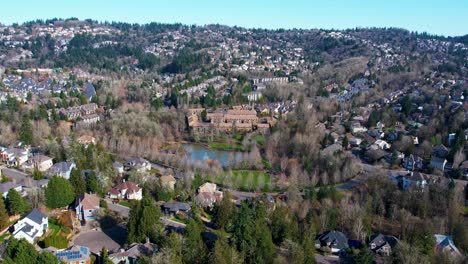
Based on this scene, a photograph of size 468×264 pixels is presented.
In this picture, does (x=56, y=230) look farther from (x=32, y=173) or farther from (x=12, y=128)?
(x=12, y=128)

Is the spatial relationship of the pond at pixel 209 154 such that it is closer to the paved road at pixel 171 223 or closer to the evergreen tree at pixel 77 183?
the paved road at pixel 171 223

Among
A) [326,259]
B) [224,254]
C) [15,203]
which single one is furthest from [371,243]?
[15,203]

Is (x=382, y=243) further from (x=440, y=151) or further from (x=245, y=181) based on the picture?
(x=440, y=151)

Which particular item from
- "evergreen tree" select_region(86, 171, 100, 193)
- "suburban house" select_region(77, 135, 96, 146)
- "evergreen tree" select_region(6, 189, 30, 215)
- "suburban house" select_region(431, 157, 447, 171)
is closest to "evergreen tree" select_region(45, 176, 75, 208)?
"evergreen tree" select_region(6, 189, 30, 215)

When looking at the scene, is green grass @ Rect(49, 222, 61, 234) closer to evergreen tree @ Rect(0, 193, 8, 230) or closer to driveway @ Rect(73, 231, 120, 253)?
driveway @ Rect(73, 231, 120, 253)

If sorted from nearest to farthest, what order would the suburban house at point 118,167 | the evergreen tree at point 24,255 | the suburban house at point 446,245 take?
1. the evergreen tree at point 24,255
2. the suburban house at point 446,245
3. the suburban house at point 118,167

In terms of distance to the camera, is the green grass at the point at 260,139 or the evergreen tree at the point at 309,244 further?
the green grass at the point at 260,139

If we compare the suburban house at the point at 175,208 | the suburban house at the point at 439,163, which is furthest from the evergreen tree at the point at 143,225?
the suburban house at the point at 439,163
